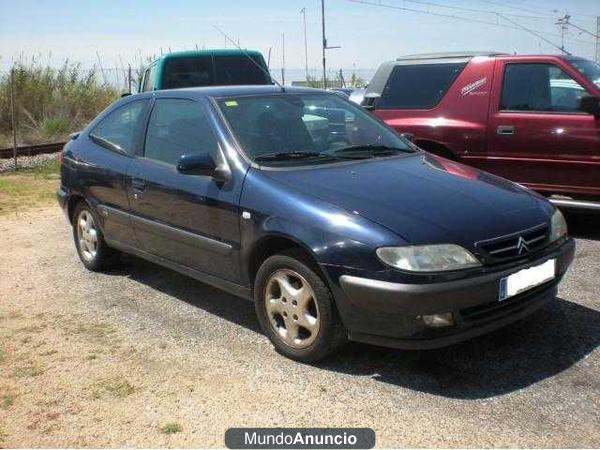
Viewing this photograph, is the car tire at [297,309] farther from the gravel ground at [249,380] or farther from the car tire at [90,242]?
the car tire at [90,242]

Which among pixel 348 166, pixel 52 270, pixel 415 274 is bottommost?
pixel 52 270

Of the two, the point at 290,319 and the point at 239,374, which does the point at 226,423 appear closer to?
the point at 239,374

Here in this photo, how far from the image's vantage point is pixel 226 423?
3078 mm

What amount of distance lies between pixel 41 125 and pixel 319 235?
15.3m

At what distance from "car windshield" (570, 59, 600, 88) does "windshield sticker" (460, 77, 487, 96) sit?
2.76ft

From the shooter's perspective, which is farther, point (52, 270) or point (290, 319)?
point (52, 270)

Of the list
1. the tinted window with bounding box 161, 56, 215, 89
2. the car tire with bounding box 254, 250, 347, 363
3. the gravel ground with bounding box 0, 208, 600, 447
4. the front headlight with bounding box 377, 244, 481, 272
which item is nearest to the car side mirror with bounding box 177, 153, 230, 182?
the car tire with bounding box 254, 250, 347, 363

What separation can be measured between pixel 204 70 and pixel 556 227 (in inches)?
282

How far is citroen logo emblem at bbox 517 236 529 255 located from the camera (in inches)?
137

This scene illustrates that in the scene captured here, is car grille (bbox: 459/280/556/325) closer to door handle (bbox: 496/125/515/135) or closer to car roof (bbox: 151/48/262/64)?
door handle (bbox: 496/125/515/135)

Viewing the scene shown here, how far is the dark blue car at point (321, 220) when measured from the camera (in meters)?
3.26

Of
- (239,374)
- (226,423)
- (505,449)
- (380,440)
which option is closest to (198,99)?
(239,374)

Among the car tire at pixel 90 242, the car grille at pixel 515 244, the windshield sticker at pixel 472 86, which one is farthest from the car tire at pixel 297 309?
the windshield sticker at pixel 472 86

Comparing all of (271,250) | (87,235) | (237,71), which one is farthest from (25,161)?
(271,250)
